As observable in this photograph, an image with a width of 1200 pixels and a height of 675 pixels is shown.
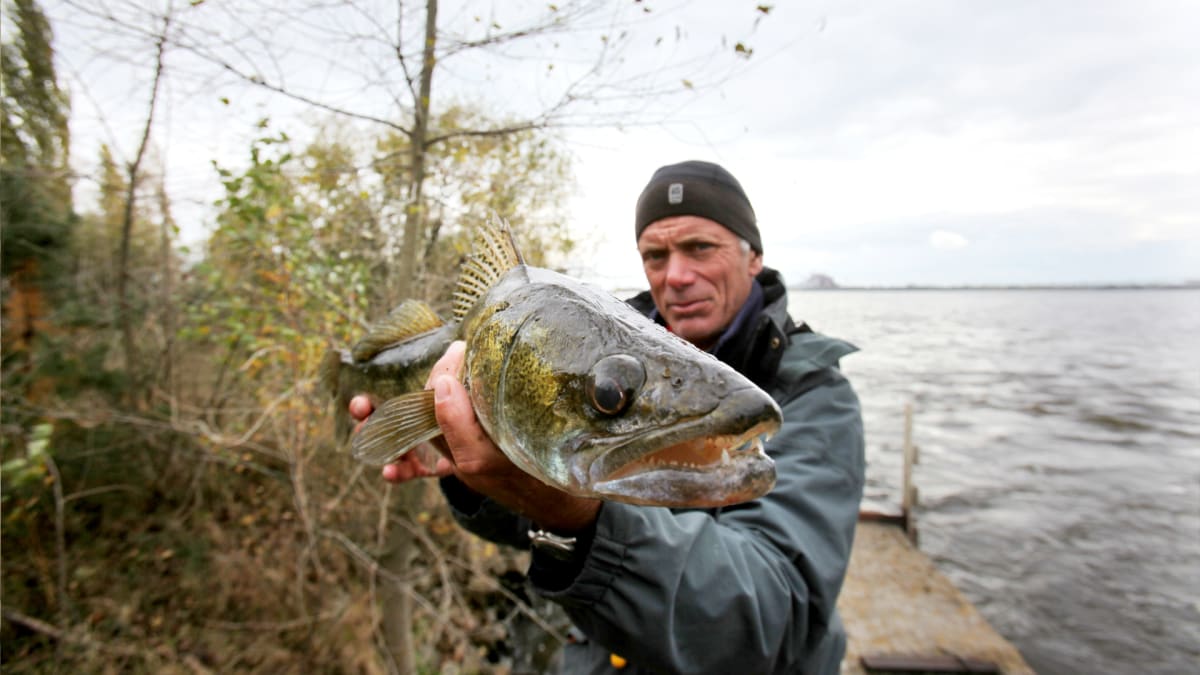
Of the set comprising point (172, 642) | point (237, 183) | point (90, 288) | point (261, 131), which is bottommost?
point (172, 642)

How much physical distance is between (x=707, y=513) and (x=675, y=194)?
65.9 inches

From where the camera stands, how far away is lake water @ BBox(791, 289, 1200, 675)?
1141cm

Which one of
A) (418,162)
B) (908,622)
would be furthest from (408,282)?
(908,622)

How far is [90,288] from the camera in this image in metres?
7.32

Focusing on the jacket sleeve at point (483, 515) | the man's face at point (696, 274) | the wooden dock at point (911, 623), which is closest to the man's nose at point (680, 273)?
the man's face at point (696, 274)

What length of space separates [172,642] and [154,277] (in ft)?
13.6

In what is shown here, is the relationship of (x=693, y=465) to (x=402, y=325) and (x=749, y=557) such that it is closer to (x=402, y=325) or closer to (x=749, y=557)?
(x=749, y=557)

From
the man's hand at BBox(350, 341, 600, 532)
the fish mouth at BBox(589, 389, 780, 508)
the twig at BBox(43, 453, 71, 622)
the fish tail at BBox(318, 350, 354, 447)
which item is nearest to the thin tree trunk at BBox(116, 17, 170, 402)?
the twig at BBox(43, 453, 71, 622)

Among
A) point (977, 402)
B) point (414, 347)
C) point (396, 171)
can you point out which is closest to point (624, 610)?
point (414, 347)

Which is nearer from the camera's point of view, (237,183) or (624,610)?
(624,610)

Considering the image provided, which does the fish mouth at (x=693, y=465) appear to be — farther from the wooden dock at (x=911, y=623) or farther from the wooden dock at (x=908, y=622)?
the wooden dock at (x=911, y=623)

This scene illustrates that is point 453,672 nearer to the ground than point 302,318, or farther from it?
nearer to the ground

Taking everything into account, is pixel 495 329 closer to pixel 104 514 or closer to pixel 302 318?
pixel 302 318

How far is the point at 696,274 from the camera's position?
313 cm
